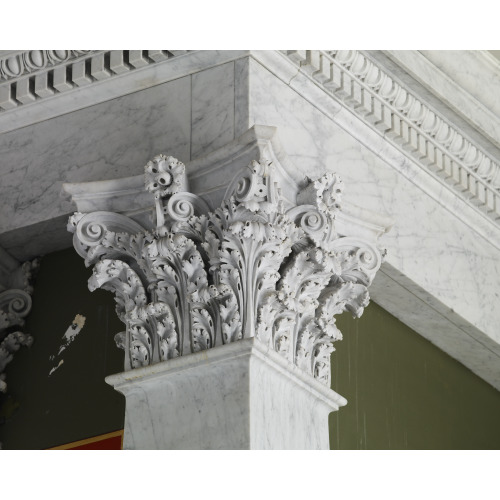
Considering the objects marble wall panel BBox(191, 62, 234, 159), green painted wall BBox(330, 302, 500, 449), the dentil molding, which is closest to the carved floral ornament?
the dentil molding

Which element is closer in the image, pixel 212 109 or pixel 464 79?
pixel 212 109

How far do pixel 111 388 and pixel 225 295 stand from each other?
40.6 inches

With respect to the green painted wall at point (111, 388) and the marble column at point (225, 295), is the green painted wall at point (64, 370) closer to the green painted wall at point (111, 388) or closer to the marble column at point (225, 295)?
the green painted wall at point (111, 388)

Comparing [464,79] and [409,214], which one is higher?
[464,79]

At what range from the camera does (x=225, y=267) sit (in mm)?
5379

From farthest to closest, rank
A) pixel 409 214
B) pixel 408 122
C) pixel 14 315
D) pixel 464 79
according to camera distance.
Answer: pixel 464 79, pixel 408 122, pixel 409 214, pixel 14 315

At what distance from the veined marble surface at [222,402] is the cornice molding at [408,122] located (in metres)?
1.74

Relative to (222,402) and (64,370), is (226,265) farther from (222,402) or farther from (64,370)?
(64,370)

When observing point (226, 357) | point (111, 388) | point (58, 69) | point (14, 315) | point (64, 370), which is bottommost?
point (226, 357)

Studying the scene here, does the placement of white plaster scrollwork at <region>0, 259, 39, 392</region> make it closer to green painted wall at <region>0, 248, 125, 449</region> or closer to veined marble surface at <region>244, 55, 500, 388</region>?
green painted wall at <region>0, 248, 125, 449</region>

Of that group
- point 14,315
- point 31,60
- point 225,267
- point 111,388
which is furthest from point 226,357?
point 31,60

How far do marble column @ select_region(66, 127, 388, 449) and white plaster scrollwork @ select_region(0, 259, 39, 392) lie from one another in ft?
2.92

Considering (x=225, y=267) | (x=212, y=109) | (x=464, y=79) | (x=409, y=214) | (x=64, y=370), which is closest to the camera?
(x=225, y=267)

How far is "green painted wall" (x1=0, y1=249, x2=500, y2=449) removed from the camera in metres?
6.15
